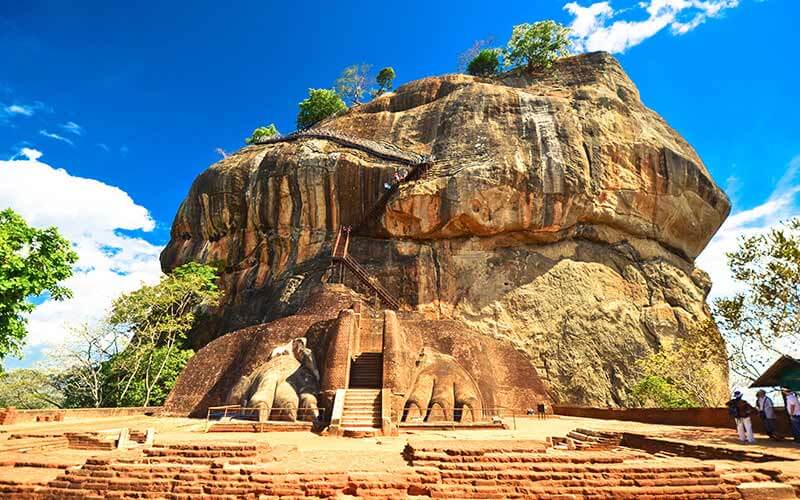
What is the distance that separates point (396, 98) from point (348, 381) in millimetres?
28884

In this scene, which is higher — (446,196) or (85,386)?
(446,196)

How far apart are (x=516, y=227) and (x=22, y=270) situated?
2389cm

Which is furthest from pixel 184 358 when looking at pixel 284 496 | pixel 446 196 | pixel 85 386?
pixel 284 496

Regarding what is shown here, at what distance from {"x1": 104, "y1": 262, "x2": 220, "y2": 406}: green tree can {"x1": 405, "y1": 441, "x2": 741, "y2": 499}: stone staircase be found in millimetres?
20905

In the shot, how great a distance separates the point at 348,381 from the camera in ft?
46.3

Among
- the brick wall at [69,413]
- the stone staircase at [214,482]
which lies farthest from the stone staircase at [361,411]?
the brick wall at [69,413]

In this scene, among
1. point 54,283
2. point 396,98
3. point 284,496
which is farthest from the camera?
point 396,98

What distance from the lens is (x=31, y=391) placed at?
24125 millimetres

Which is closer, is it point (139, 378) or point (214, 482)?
point (214, 482)

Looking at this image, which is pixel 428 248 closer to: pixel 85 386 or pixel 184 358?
pixel 184 358

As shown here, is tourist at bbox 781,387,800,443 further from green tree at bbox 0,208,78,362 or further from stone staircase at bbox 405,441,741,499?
green tree at bbox 0,208,78,362

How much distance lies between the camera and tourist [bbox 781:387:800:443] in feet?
31.7

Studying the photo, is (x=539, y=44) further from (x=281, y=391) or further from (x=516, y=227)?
(x=281, y=391)

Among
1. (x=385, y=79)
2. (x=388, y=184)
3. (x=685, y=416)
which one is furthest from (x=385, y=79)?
(x=685, y=416)
